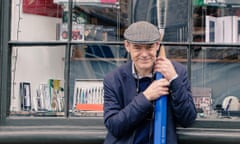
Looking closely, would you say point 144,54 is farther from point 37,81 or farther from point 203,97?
point 37,81

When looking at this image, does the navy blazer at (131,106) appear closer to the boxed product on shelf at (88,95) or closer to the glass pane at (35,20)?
the boxed product on shelf at (88,95)

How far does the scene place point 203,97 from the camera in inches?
155

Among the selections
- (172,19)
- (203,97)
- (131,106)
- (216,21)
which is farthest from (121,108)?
(216,21)

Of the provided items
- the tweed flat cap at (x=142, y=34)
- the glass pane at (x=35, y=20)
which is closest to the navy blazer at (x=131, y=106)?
the tweed flat cap at (x=142, y=34)

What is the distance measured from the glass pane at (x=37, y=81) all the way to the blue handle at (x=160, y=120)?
1192 mm

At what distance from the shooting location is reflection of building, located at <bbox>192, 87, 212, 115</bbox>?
3.92 meters

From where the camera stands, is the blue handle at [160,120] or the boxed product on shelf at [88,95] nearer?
the blue handle at [160,120]

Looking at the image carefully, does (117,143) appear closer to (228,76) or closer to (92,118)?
(92,118)

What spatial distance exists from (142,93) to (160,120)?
0.61ft

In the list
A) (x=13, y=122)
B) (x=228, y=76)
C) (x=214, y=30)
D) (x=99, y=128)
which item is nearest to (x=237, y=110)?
(x=228, y=76)

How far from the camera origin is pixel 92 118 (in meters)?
3.87

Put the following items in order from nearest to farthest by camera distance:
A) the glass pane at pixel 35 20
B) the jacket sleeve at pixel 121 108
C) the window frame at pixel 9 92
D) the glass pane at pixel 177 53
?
the jacket sleeve at pixel 121 108
the window frame at pixel 9 92
the glass pane at pixel 177 53
the glass pane at pixel 35 20

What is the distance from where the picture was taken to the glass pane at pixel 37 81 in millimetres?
3994

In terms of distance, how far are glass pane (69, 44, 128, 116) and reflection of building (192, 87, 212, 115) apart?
1.96 feet
